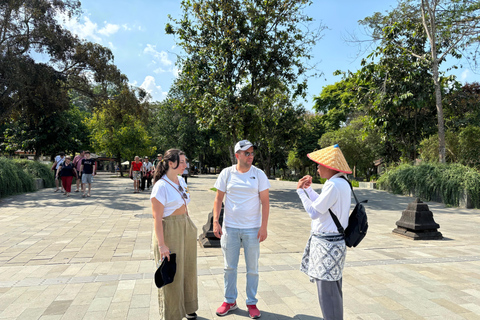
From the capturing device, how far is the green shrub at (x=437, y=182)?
1209cm

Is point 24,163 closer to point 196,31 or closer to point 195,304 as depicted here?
point 196,31

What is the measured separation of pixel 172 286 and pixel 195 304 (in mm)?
382

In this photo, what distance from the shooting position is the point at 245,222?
3.33 metres

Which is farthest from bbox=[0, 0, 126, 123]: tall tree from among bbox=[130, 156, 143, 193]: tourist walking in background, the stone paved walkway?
the stone paved walkway

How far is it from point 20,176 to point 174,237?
47.7 ft

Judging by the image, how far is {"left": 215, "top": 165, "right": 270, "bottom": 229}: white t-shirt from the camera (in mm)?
3334

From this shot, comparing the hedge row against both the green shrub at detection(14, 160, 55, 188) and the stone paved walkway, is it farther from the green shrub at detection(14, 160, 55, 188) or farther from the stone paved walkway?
the stone paved walkway

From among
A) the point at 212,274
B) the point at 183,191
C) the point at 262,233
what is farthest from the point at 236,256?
the point at 212,274

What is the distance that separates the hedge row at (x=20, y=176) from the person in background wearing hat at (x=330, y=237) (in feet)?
44.3

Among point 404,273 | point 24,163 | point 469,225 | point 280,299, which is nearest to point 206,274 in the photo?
point 280,299

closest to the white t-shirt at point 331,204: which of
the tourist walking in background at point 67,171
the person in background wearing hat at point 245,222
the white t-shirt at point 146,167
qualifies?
the person in background wearing hat at point 245,222

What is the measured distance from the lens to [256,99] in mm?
15359

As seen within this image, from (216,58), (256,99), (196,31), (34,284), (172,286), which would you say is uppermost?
(196,31)

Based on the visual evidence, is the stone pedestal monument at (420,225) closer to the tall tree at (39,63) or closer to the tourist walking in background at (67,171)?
the tourist walking in background at (67,171)
